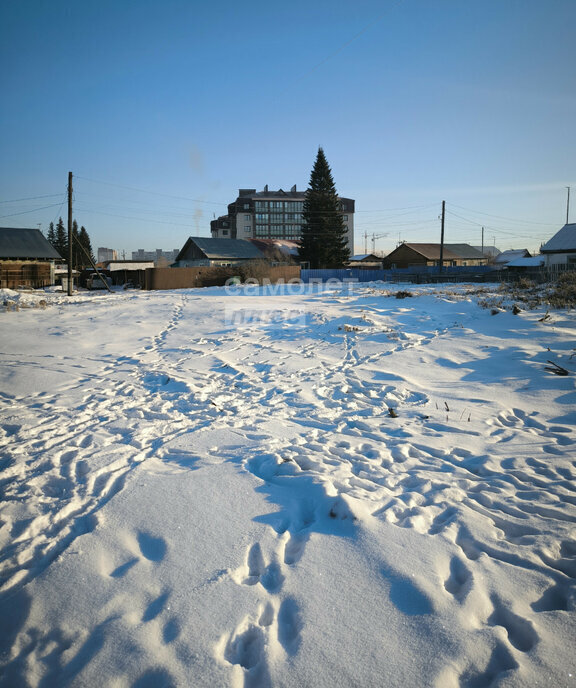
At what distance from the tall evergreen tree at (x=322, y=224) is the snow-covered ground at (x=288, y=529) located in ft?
125

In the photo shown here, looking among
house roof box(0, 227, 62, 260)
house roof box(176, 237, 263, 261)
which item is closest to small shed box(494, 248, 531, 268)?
house roof box(176, 237, 263, 261)

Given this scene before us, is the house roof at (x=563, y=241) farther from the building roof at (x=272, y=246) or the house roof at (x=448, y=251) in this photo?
the building roof at (x=272, y=246)

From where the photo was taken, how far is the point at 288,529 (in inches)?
124

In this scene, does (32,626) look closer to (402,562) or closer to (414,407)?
(402,562)

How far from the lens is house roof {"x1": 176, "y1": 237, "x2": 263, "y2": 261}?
44.4 metres

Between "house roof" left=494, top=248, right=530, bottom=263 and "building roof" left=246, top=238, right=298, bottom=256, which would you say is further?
"house roof" left=494, top=248, right=530, bottom=263

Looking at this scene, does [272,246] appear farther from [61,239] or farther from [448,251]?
[61,239]

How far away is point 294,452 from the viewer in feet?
14.5

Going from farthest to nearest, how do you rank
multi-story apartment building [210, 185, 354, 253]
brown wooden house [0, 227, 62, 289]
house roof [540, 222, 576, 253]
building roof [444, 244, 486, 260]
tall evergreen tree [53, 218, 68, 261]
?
multi-story apartment building [210, 185, 354, 253]
tall evergreen tree [53, 218, 68, 261]
building roof [444, 244, 486, 260]
house roof [540, 222, 576, 253]
brown wooden house [0, 227, 62, 289]

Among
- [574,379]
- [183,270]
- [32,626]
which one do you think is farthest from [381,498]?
[183,270]

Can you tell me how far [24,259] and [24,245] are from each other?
1.49m

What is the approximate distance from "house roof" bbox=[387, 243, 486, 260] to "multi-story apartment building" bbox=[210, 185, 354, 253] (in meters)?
29.3

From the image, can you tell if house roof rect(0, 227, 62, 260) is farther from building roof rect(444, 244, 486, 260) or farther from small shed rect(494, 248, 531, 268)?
small shed rect(494, 248, 531, 268)

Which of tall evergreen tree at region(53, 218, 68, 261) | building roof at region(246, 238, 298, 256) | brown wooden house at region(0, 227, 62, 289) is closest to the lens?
brown wooden house at region(0, 227, 62, 289)
